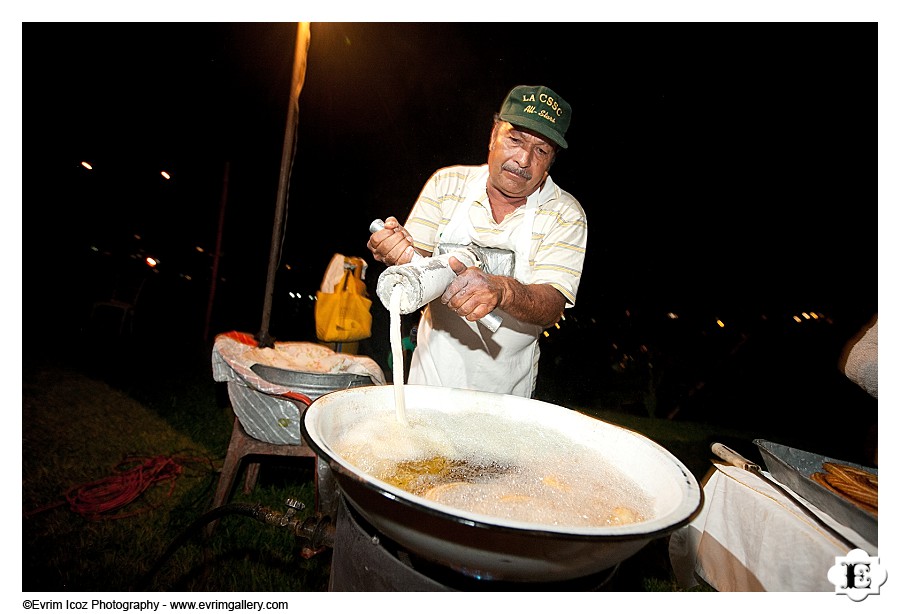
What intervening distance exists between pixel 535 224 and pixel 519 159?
33 centimetres

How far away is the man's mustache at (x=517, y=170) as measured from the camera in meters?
2.01

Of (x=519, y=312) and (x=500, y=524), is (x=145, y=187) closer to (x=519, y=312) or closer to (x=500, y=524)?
(x=519, y=312)

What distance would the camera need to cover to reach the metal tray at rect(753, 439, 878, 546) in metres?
0.91

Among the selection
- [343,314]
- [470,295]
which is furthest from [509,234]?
[343,314]

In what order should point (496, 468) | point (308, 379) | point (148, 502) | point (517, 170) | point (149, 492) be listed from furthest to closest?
point (149, 492), point (148, 502), point (308, 379), point (517, 170), point (496, 468)

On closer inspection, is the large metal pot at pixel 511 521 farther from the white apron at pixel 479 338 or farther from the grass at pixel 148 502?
the white apron at pixel 479 338

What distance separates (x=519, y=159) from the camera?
1.99 meters

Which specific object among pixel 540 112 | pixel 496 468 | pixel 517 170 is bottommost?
pixel 496 468

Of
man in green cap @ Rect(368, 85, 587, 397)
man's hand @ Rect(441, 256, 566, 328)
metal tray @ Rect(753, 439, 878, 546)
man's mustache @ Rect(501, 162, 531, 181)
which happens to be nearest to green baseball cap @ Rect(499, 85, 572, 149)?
man in green cap @ Rect(368, 85, 587, 397)

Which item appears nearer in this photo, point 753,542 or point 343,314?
point 753,542

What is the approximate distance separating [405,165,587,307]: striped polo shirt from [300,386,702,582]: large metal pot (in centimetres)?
83

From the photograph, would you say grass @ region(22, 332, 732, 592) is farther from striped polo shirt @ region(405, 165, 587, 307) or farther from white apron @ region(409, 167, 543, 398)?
striped polo shirt @ region(405, 165, 587, 307)

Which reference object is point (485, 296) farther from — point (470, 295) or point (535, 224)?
point (535, 224)

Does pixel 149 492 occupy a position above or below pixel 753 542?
below
